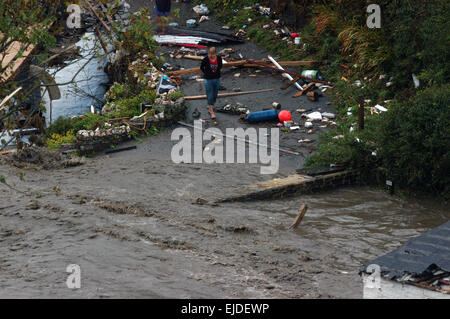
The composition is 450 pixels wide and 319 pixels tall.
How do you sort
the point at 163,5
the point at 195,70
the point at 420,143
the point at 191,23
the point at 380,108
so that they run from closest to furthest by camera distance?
the point at 420,143 → the point at 380,108 → the point at 195,70 → the point at 163,5 → the point at 191,23

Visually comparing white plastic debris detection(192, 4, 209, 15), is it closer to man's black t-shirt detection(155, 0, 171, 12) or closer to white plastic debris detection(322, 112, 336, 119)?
man's black t-shirt detection(155, 0, 171, 12)

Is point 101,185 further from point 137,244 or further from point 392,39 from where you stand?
point 392,39

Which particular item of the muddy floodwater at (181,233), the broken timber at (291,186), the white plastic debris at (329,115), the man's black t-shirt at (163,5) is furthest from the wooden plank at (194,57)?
the broken timber at (291,186)

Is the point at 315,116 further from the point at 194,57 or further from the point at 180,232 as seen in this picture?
the point at 180,232

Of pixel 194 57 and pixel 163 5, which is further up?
pixel 163 5

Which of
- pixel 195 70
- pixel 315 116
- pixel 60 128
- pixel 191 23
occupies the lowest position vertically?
pixel 60 128

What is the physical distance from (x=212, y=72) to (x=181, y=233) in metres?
6.24

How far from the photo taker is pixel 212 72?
15.7 metres

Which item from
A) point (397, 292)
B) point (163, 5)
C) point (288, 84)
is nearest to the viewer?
point (397, 292)

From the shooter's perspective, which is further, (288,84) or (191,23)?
(191,23)

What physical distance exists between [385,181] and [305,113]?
3.95 meters

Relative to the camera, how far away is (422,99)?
40.9 ft

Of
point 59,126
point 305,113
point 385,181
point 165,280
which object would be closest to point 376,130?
point 385,181

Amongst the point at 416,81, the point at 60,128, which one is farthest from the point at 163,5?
the point at 416,81
